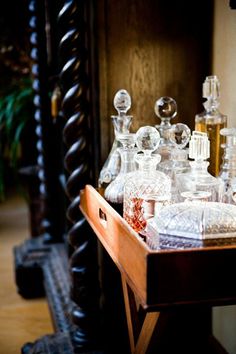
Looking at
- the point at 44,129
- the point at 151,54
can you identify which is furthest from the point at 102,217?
the point at 44,129

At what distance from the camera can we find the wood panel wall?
5.12 feet

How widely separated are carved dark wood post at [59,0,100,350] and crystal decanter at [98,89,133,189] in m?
0.22

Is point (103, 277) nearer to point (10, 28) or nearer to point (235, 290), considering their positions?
point (235, 290)

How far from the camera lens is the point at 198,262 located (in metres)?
0.91

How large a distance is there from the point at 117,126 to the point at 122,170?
0.39ft

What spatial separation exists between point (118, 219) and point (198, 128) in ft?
1.19

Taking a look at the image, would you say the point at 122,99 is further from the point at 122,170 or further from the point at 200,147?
the point at 200,147

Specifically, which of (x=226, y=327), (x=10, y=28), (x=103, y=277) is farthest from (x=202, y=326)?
(x=10, y=28)

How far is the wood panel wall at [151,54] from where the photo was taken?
1562mm

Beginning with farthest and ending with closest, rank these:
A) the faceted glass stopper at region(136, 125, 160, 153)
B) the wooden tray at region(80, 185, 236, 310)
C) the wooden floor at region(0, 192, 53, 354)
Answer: the wooden floor at region(0, 192, 53, 354) < the faceted glass stopper at region(136, 125, 160, 153) < the wooden tray at region(80, 185, 236, 310)

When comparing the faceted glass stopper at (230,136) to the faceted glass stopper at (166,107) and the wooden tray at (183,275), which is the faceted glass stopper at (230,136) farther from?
the wooden tray at (183,275)

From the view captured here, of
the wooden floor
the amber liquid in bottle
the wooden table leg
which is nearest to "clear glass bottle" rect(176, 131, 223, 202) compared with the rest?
the amber liquid in bottle

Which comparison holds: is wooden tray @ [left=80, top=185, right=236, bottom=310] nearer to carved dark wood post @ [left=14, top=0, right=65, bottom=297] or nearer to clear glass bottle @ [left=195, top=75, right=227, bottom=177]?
clear glass bottle @ [left=195, top=75, right=227, bottom=177]

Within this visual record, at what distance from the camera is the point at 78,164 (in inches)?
64.7
